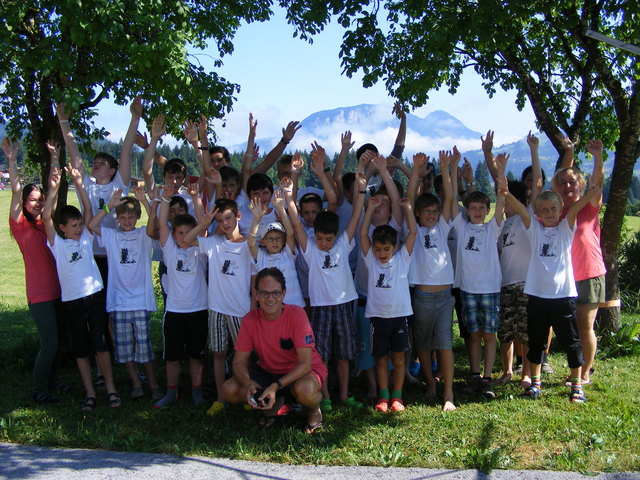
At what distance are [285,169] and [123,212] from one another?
66.8 inches

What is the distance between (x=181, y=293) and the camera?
5.52 metres

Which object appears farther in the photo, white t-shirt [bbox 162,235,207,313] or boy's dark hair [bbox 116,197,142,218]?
boy's dark hair [bbox 116,197,142,218]

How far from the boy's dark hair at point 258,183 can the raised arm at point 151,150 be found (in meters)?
1.09

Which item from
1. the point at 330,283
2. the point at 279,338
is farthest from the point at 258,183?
the point at 279,338

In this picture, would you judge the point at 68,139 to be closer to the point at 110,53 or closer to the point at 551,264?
the point at 110,53

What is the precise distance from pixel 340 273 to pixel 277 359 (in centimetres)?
96

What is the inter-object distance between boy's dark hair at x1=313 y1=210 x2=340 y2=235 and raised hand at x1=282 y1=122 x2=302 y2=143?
5.25ft

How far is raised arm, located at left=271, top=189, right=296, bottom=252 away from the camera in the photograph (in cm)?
534

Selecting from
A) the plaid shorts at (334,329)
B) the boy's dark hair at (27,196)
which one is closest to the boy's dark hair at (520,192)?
the plaid shorts at (334,329)

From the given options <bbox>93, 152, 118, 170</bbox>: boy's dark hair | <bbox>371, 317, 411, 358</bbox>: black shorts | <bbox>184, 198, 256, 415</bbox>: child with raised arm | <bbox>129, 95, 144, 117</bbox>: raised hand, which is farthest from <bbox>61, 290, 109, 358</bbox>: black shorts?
<bbox>371, 317, 411, 358</bbox>: black shorts

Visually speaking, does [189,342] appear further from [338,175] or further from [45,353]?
[338,175]

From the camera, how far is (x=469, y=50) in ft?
26.7

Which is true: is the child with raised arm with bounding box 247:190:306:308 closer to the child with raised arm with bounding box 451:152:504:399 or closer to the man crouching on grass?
the man crouching on grass

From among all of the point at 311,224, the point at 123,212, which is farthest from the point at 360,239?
the point at 123,212
